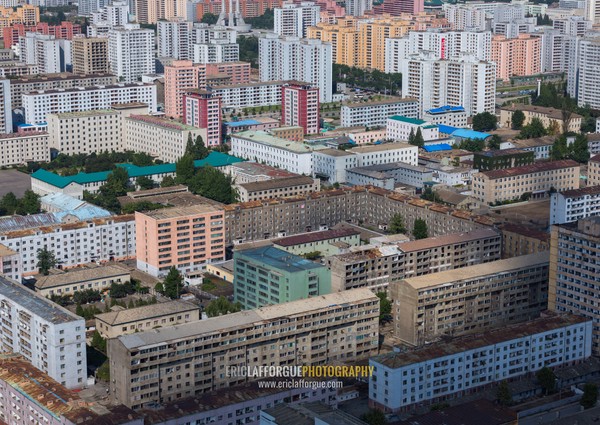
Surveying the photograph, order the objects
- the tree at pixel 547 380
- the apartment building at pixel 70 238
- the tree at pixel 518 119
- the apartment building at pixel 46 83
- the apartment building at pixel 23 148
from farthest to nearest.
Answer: the apartment building at pixel 46 83 → the tree at pixel 518 119 → the apartment building at pixel 23 148 → the apartment building at pixel 70 238 → the tree at pixel 547 380

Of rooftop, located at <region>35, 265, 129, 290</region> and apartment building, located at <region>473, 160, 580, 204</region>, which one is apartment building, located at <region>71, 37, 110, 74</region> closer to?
apartment building, located at <region>473, 160, 580, 204</region>

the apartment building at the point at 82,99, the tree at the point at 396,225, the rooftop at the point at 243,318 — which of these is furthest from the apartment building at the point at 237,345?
the apartment building at the point at 82,99

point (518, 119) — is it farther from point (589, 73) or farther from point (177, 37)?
point (177, 37)

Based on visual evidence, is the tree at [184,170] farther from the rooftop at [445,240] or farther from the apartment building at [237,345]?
the apartment building at [237,345]

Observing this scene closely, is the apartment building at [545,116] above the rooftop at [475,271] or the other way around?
above

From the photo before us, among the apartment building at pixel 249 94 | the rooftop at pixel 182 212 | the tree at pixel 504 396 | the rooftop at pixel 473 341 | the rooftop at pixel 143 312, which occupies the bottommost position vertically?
the tree at pixel 504 396

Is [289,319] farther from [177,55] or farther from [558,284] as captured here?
[177,55]

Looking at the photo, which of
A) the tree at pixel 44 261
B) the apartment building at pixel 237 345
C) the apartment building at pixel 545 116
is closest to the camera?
the apartment building at pixel 237 345
